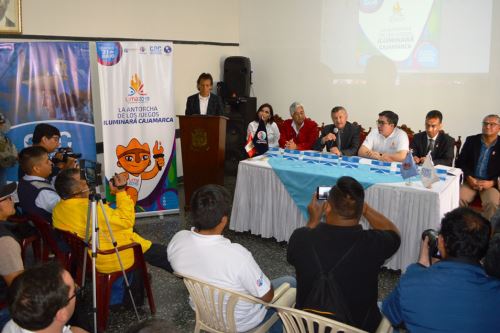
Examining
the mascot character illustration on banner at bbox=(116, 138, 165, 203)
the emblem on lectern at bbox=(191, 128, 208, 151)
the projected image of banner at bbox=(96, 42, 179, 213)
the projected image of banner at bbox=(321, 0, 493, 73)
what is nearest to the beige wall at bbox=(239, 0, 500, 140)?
the projected image of banner at bbox=(321, 0, 493, 73)

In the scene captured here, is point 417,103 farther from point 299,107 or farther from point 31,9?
point 31,9

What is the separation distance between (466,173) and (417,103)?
5.12 feet

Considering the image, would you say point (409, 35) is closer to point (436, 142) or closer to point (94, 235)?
point (436, 142)

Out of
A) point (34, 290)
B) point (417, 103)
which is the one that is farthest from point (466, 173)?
point (34, 290)

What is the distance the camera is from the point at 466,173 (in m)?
4.31

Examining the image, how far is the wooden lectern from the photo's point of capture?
4625 millimetres

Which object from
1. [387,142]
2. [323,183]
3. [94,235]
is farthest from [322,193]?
[387,142]

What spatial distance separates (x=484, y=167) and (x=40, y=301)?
4.00 m

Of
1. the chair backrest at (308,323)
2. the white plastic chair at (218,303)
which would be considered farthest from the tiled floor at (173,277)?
the chair backrest at (308,323)

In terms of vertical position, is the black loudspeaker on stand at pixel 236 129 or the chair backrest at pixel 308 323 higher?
the black loudspeaker on stand at pixel 236 129

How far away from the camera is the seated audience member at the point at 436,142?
4.29m

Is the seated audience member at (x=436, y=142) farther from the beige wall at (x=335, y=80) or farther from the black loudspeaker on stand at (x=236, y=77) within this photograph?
the black loudspeaker on stand at (x=236, y=77)

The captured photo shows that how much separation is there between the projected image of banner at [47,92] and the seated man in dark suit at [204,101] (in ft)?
3.72

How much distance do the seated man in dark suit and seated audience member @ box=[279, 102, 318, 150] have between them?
85cm
